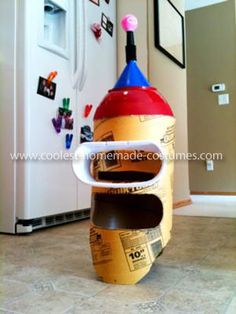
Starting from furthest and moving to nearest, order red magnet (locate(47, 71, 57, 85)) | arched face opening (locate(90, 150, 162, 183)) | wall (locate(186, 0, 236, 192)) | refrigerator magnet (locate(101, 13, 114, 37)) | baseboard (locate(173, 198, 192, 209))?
wall (locate(186, 0, 236, 192)), baseboard (locate(173, 198, 192, 209)), refrigerator magnet (locate(101, 13, 114, 37)), red magnet (locate(47, 71, 57, 85)), arched face opening (locate(90, 150, 162, 183))

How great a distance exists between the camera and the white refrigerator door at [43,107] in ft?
5.14

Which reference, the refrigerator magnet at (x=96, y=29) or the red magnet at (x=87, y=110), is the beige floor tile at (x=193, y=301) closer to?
the red magnet at (x=87, y=110)

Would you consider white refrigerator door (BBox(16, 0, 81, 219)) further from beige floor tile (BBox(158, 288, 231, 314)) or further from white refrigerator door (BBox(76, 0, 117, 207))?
beige floor tile (BBox(158, 288, 231, 314))

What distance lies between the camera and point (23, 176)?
5.13ft

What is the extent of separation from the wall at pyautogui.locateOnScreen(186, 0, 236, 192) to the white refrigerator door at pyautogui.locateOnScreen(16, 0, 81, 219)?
86.1 inches

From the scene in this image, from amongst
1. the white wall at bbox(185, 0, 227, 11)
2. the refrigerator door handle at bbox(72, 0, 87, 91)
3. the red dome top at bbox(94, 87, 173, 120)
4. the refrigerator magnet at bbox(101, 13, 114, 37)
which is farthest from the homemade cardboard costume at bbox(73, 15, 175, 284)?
the white wall at bbox(185, 0, 227, 11)

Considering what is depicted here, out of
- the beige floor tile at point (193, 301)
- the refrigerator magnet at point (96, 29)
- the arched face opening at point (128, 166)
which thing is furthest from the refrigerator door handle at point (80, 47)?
the beige floor tile at point (193, 301)

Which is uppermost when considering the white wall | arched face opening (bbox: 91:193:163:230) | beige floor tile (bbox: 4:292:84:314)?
the white wall

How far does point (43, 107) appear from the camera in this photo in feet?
5.48

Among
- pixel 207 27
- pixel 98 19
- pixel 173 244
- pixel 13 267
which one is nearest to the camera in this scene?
pixel 13 267

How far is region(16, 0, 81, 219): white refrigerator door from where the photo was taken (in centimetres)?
157

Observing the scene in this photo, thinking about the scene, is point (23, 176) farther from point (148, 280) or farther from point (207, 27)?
point (207, 27)

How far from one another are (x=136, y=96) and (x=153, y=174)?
0.22 m

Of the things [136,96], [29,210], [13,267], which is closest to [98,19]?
[29,210]
